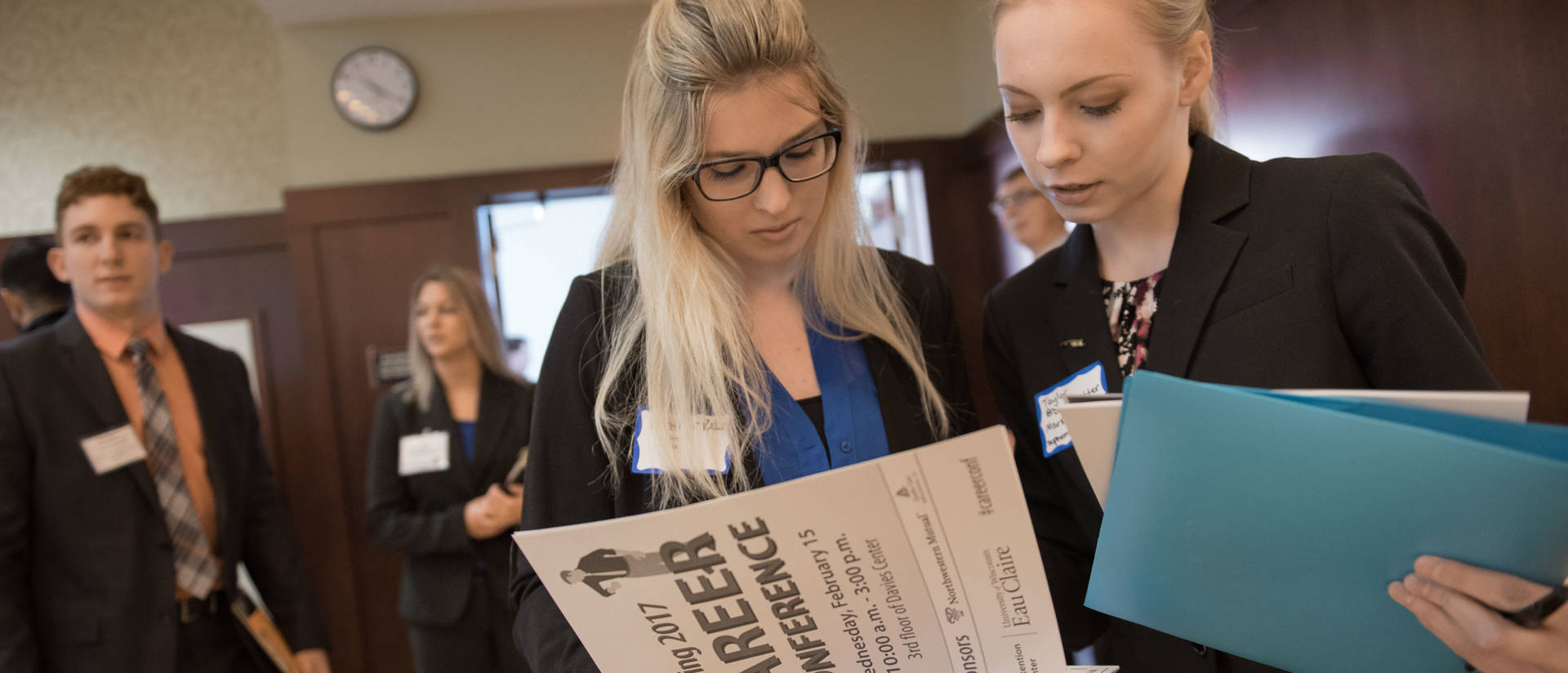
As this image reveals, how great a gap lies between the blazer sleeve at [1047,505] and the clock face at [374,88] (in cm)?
396

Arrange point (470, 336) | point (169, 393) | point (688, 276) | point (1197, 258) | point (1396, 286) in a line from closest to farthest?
point (1396, 286), point (1197, 258), point (688, 276), point (169, 393), point (470, 336)

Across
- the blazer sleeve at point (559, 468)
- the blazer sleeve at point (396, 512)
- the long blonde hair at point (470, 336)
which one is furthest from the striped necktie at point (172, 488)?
the blazer sleeve at point (559, 468)

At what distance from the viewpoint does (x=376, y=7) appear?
14.7 ft

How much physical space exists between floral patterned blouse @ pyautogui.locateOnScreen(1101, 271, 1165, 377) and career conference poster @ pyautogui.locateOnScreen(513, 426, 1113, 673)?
17.6 inches

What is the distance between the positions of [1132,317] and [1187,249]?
0.41 feet

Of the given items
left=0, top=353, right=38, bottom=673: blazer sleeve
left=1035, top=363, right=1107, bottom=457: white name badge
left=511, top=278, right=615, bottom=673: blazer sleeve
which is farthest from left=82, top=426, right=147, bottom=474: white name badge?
left=1035, top=363, right=1107, bottom=457: white name badge

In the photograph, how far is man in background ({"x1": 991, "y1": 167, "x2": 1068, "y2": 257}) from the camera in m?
3.35

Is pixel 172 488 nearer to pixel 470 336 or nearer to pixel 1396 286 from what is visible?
pixel 470 336

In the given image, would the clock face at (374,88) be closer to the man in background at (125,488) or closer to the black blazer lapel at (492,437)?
the man in background at (125,488)

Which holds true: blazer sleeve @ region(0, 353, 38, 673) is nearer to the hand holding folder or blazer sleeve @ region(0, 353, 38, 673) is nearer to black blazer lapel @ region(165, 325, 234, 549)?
black blazer lapel @ region(165, 325, 234, 549)

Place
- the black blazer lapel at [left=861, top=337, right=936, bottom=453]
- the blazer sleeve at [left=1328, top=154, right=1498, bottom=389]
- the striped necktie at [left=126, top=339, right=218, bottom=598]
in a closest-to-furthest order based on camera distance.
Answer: the blazer sleeve at [left=1328, top=154, right=1498, bottom=389]
the black blazer lapel at [left=861, top=337, right=936, bottom=453]
the striped necktie at [left=126, top=339, right=218, bottom=598]

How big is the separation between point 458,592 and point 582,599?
7.10ft

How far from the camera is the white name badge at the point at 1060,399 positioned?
3.99 ft

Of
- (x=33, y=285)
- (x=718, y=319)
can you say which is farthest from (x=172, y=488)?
(x=718, y=319)
